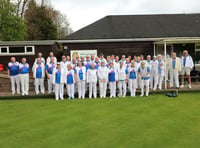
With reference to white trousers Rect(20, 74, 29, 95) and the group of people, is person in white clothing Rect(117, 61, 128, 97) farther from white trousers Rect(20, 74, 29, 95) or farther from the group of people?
white trousers Rect(20, 74, 29, 95)

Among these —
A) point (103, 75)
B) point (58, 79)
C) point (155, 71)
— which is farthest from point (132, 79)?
point (58, 79)

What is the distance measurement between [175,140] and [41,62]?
826 cm

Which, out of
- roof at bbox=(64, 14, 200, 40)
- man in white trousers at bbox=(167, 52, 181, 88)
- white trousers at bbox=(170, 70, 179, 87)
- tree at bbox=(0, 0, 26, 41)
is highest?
tree at bbox=(0, 0, 26, 41)

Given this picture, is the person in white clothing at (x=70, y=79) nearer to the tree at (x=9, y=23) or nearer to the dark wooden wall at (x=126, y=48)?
the dark wooden wall at (x=126, y=48)

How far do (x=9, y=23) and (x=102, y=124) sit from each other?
2404cm

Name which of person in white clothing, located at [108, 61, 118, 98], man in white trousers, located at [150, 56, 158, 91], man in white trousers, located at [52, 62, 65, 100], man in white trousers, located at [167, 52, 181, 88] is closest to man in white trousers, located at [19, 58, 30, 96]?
man in white trousers, located at [52, 62, 65, 100]

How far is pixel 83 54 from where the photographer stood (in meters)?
17.4

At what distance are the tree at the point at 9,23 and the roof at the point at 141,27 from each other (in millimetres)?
11671

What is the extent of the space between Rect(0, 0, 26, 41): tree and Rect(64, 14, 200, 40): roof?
11.7m

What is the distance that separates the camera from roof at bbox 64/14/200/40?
17.6 m

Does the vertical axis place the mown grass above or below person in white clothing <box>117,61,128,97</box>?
below

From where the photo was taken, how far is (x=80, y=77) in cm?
1080

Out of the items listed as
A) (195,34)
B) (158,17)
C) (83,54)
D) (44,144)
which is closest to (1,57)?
(83,54)

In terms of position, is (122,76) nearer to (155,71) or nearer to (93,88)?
(93,88)
